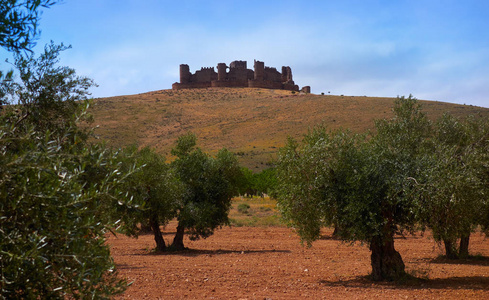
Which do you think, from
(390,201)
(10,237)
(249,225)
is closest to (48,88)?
(10,237)

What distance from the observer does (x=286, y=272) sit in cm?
1584

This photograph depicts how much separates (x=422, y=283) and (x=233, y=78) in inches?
4764

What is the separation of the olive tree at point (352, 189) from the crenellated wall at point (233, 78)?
4546 inches

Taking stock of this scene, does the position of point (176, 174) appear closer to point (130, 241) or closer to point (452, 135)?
point (130, 241)

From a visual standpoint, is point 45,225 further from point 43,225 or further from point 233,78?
point 233,78

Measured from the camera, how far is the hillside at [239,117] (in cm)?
7488

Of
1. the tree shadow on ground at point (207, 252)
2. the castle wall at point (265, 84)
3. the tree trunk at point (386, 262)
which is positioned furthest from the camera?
the castle wall at point (265, 84)

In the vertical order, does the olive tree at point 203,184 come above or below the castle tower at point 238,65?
below

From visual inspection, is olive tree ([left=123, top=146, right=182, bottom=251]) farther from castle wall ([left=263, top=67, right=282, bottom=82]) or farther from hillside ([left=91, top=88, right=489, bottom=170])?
castle wall ([left=263, top=67, right=282, bottom=82])

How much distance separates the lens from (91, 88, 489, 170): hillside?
74.9m

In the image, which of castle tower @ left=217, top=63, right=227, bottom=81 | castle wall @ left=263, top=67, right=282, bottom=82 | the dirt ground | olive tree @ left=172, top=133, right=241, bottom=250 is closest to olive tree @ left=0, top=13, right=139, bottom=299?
the dirt ground

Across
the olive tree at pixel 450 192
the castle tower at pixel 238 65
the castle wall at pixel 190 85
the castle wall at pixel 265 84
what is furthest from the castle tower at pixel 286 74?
the olive tree at pixel 450 192

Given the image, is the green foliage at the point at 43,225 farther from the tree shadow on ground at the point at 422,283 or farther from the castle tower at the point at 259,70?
the castle tower at the point at 259,70

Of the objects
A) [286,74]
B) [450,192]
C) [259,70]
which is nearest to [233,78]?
[259,70]
